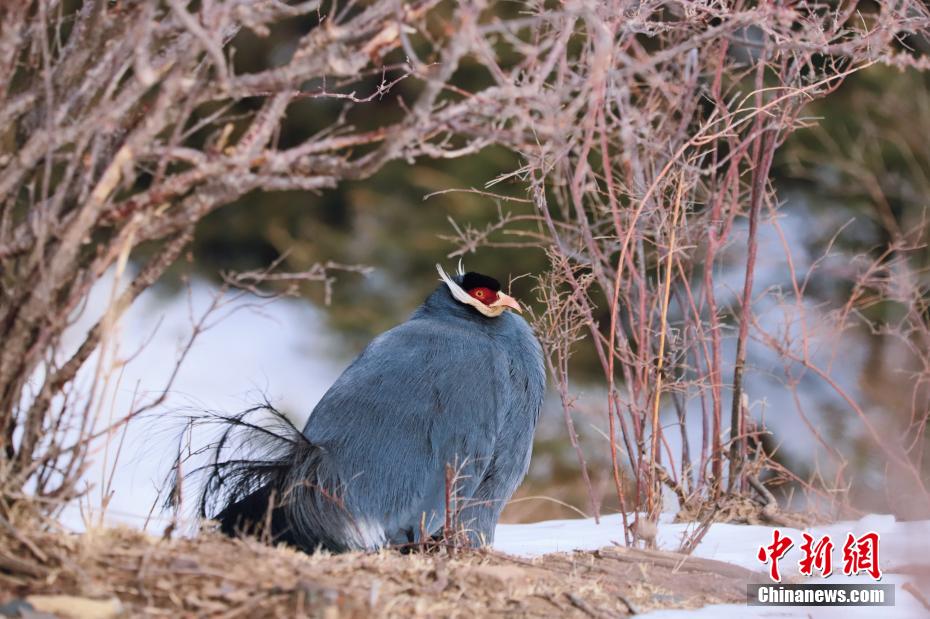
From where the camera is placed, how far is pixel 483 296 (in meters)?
4.85

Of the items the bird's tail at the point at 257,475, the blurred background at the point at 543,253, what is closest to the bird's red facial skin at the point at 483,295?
the bird's tail at the point at 257,475

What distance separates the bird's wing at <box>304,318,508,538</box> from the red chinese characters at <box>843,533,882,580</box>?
4.37ft

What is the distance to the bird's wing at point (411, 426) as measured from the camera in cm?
432

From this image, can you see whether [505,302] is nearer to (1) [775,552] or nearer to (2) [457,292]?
(2) [457,292]

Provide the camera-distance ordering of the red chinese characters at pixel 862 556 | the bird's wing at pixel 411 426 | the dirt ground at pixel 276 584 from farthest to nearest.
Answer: the bird's wing at pixel 411 426 < the red chinese characters at pixel 862 556 < the dirt ground at pixel 276 584

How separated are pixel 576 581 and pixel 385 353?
1.31 m

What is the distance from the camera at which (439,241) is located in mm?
12086

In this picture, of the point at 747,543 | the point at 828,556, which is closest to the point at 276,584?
the point at 828,556

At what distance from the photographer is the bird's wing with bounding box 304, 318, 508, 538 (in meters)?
4.32

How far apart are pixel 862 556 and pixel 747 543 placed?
0.58m

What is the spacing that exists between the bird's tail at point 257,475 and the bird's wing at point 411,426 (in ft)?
0.57

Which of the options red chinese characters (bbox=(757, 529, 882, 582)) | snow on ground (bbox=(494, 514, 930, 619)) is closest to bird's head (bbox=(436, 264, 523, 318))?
snow on ground (bbox=(494, 514, 930, 619))

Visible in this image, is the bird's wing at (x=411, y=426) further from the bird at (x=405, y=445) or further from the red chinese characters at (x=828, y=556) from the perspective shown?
the red chinese characters at (x=828, y=556)

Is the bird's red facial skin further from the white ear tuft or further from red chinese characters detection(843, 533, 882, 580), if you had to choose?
red chinese characters detection(843, 533, 882, 580)
